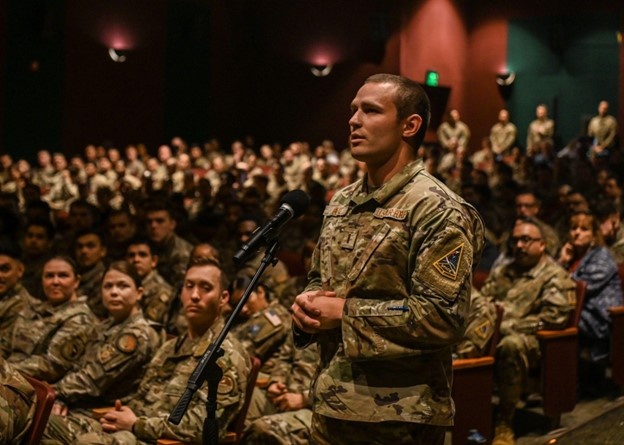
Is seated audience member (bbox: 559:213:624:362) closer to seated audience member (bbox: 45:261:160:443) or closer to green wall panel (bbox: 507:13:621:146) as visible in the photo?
seated audience member (bbox: 45:261:160:443)

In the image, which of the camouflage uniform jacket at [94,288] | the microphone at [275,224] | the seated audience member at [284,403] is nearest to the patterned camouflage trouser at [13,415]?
the seated audience member at [284,403]

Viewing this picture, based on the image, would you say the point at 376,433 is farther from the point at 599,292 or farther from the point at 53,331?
the point at 599,292

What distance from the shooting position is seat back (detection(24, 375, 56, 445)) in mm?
2363

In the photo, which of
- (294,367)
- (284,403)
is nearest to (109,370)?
(284,403)

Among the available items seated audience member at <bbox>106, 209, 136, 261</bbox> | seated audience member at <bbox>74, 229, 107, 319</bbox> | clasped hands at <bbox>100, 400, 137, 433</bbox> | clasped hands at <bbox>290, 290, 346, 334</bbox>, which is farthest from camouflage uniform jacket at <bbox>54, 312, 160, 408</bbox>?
seated audience member at <bbox>106, 209, 136, 261</bbox>

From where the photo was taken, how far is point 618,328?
4.25 m

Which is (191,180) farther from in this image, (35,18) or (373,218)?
(373,218)

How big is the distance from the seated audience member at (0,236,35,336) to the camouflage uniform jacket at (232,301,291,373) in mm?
899

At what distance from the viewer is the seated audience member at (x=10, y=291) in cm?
373

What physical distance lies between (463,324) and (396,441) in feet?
0.79

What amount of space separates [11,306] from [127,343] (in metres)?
0.95

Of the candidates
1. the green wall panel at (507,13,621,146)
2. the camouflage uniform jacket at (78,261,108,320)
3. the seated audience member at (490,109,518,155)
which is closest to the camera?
the camouflage uniform jacket at (78,261,108,320)

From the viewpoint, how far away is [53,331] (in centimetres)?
338

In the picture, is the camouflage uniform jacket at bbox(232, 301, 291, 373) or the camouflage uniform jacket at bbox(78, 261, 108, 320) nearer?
the camouflage uniform jacket at bbox(232, 301, 291, 373)
